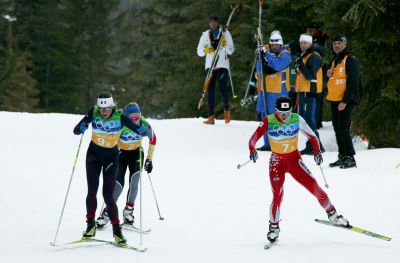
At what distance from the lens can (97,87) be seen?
38.6 m

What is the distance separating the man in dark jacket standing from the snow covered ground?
0.36m

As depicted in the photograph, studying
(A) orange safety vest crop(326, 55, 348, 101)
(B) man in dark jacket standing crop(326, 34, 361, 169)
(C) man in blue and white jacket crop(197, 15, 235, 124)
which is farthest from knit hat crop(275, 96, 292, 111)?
(C) man in blue and white jacket crop(197, 15, 235, 124)

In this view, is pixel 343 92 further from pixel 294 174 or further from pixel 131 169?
pixel 131 169

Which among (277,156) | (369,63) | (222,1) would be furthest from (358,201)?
(222,1)

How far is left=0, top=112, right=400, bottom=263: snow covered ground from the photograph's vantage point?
697 cm

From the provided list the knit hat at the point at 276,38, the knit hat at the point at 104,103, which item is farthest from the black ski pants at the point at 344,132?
the knit hat at the point at 104,103

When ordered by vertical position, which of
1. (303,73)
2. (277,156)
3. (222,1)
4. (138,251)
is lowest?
(138,251)

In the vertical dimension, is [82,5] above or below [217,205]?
above

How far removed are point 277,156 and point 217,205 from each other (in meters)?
1.91

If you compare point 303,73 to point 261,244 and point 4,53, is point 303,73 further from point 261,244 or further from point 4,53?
point 4,53

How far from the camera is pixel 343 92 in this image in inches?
415

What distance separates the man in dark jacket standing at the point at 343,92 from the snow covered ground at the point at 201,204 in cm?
36

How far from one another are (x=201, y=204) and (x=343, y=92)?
10.4 feet

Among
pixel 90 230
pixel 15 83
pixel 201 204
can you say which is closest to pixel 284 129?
pixel 201 204
